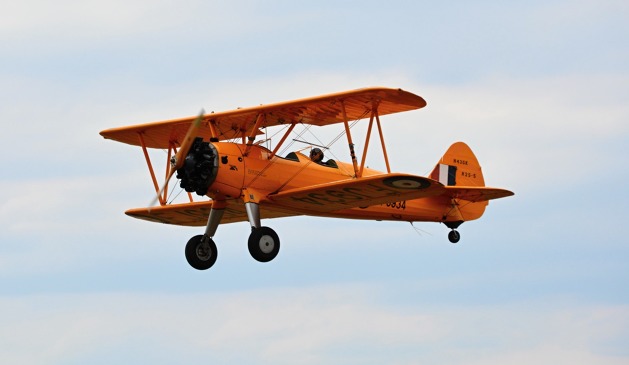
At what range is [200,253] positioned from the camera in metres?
25.0

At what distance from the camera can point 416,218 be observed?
27.8 m

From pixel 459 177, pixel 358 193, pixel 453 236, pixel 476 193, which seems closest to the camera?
pixel 358 193

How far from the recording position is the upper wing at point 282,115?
2389 cm

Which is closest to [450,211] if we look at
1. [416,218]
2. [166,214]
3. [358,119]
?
[416,218]

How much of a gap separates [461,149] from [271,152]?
20.3ft

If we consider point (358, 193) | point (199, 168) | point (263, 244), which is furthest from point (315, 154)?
point (199, 168)

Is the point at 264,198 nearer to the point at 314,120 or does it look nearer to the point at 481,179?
the point at 314,120

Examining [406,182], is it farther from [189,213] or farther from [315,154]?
[189,213]

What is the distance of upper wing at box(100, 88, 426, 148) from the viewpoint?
23891 millimetres

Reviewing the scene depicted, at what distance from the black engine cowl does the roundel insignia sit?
3.04 m

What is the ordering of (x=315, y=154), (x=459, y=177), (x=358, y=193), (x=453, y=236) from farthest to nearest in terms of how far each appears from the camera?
(x=459, y=177), (x=453, y=236), (x=315, y=154), (x=358, y=193)

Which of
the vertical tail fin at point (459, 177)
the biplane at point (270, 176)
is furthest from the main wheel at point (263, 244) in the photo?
the vertical tail fin at point (459, 177)

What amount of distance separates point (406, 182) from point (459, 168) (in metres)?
6.34

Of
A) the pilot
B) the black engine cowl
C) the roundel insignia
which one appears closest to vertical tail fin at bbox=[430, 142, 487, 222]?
the pilot
